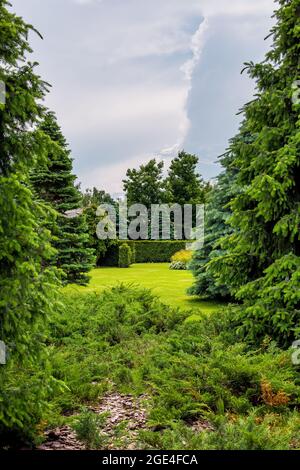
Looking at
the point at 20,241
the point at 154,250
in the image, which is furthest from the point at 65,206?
the point at 154,250

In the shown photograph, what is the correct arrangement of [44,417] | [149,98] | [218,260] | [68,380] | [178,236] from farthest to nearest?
Answer: [178,236] < [149,98] < [218,260] < [68,380] < [44,417]

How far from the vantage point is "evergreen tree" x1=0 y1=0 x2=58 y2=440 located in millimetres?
3000

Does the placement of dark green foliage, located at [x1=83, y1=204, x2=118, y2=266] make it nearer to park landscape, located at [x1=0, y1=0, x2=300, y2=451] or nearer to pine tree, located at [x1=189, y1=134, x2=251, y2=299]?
pine tree, located at [x1=189, y1=134, x2=251, y2=299]

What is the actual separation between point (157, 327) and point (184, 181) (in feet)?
109

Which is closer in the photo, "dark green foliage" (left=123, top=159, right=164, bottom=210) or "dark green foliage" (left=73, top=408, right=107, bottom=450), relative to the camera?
"dark green foliage" (left=73, top=408, right=107, bottom=450)

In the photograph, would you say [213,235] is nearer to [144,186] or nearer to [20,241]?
[20,241]

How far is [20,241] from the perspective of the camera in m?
3.11

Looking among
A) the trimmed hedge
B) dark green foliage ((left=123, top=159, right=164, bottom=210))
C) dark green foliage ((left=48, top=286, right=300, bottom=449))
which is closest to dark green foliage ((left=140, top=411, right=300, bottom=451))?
dark green foliage ((left=48, top=286, right=300, bottom=449))

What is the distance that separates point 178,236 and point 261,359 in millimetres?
29520

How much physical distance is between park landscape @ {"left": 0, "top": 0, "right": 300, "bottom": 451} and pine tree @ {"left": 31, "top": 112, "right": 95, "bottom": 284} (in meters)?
5.43
